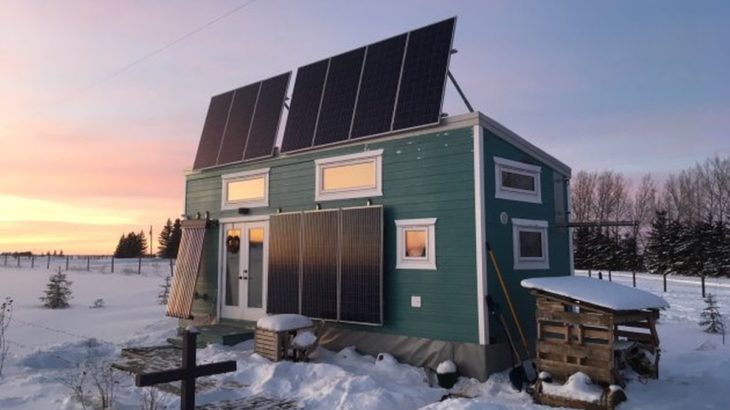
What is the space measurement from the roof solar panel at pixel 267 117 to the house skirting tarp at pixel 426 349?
386 cm

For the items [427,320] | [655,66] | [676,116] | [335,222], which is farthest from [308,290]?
[676,116]

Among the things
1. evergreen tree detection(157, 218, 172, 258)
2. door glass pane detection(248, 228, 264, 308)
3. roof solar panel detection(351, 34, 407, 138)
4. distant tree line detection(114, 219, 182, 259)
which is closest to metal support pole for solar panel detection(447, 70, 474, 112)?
roof solar panel detection(351, 34, 407, 138)

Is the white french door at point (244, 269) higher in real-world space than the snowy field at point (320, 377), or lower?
higher

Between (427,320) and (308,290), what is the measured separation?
241 centimetres

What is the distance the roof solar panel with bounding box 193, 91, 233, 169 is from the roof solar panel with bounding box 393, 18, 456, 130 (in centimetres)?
513

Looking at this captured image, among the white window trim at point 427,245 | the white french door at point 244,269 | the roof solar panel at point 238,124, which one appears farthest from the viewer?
the roof solar panel at point 238,124

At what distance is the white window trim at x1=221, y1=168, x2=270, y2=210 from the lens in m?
10.6

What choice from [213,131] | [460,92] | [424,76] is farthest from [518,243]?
[213,131]

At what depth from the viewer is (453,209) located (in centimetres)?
784

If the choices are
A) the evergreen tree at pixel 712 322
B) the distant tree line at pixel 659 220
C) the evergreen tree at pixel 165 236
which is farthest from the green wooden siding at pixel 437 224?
the evergreen tree at pixel 165 236

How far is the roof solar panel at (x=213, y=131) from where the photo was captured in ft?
39.1

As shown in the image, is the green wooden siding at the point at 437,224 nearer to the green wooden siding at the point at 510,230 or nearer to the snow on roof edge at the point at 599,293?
the green wooden siding at the point at 510,230

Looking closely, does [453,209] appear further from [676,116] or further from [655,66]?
[676,116]

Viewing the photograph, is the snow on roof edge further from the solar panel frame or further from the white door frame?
the white door frame
